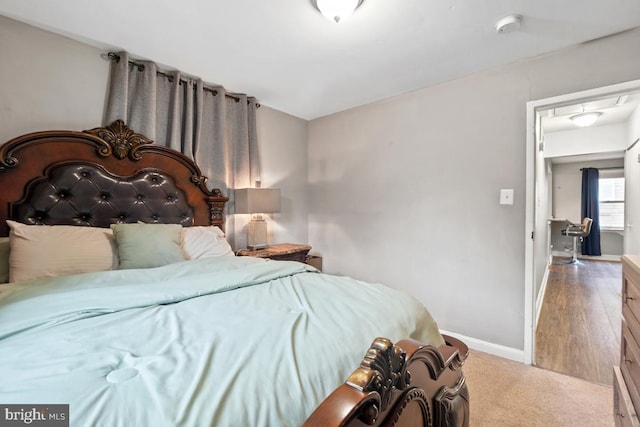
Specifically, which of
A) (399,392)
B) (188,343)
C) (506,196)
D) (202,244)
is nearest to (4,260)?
(202,244)

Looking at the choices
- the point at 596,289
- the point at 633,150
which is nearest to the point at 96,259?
the point at 633,150

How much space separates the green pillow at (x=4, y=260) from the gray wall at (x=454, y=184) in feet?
8.71

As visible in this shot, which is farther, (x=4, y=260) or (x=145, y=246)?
(x=145, y=246)

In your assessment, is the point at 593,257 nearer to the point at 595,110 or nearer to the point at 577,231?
the point at 577,231

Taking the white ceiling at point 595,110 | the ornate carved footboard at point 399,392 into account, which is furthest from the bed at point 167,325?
the white ceiling at point 595,110

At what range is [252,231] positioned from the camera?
2.94m

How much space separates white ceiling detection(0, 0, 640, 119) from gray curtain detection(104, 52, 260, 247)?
0.56 feet

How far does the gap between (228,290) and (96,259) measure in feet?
2.91

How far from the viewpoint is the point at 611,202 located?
6.51 m

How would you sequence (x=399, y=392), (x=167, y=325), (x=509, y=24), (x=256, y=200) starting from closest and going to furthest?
(x=399, y=392) < (x=167, y=325) < (x=509, y=24) < (x=256, y=200)

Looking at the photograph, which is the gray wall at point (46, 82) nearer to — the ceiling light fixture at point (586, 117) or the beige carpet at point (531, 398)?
the beige carpet at point (531, 398)

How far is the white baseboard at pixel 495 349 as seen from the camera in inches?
87.7

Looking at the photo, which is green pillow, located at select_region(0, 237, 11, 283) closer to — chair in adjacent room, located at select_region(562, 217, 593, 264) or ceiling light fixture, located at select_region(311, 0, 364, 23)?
ceiling light fixture, located at select_region(311, 0, 364, 23)

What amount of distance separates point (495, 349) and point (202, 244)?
244cm
